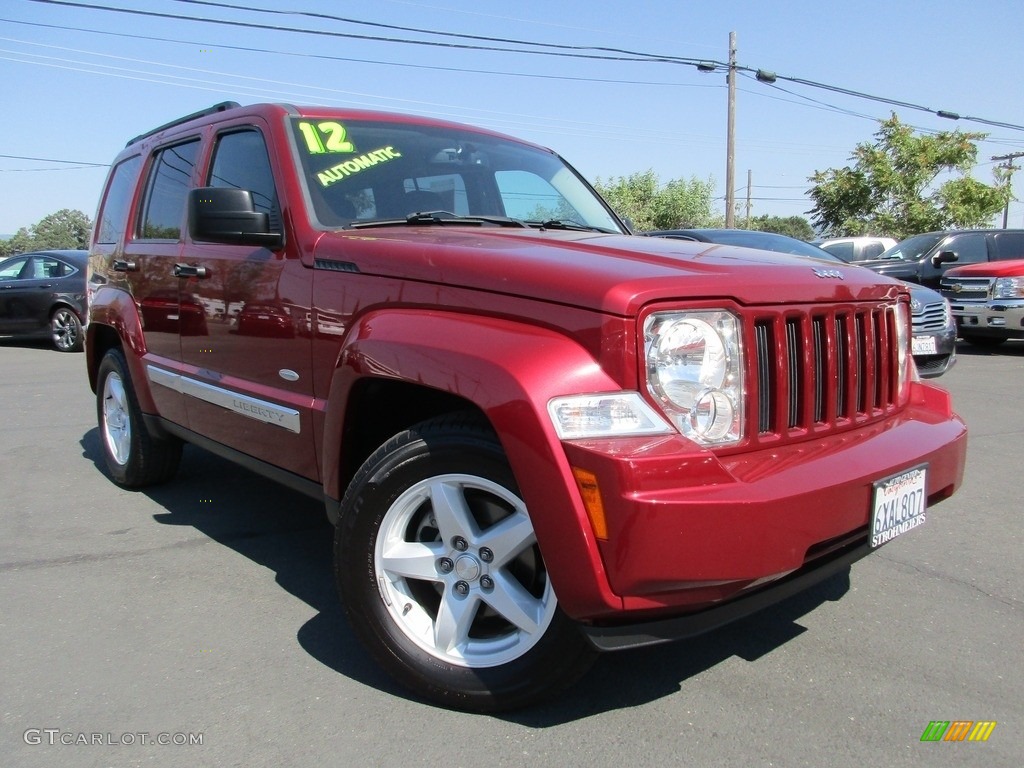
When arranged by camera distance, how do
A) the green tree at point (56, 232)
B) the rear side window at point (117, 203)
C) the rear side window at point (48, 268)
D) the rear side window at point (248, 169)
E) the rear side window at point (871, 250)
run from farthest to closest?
the green tree at point (56, 232)
the rear side window at point (871, 250)
the rear side window at point (48, 268)
the rear side window at point (117, 203)
the rear side window at point (248, 169)

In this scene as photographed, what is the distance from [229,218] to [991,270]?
10.9m

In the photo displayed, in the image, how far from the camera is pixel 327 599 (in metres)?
3.43

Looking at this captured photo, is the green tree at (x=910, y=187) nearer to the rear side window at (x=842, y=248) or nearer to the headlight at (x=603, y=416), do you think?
the rear side window at (x=842, y=248)

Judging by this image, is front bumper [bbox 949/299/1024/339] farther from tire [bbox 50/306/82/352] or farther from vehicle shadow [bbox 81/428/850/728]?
tire [bbox 50/306/82/352]

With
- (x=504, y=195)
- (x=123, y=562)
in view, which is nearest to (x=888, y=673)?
(x=504, y=195)

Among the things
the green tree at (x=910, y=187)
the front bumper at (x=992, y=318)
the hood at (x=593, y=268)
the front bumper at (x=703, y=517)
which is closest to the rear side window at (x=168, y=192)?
the hood at (x=593, y=268)

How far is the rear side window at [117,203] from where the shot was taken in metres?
4.86

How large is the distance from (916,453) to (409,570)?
1.57 m

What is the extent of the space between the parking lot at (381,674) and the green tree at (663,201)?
40.4m

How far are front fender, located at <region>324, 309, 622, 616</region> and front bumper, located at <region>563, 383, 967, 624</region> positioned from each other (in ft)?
0.18

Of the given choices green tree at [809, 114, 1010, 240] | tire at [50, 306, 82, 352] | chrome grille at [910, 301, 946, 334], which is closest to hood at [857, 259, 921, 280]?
chrome grille at [910, 301, 946, 334]

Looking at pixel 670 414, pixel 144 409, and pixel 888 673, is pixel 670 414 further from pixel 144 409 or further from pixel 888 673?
pixel 144 409

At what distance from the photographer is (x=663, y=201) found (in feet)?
145

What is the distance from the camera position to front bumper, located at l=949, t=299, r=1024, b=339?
10930 millimetres
